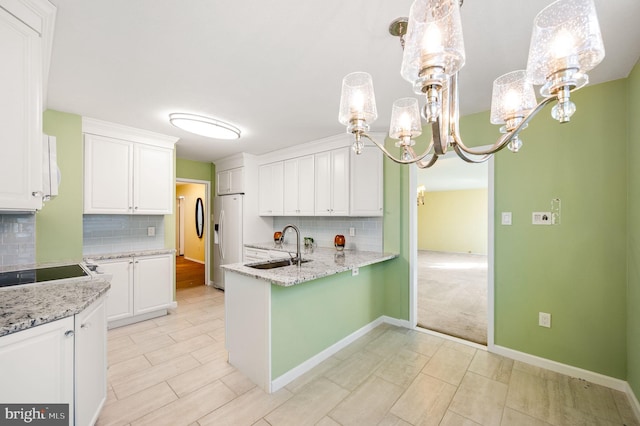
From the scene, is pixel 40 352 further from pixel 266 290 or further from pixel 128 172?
pixel 128 172

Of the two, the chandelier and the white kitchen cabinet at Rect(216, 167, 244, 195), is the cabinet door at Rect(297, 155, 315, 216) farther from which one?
the chandelier

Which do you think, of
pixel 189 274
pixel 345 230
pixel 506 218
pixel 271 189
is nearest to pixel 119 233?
pixel 271 189

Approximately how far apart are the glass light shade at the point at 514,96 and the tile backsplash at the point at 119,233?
421 centimetres

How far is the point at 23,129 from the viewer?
1355 mm

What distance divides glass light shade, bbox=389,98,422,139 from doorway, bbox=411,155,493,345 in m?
1.57

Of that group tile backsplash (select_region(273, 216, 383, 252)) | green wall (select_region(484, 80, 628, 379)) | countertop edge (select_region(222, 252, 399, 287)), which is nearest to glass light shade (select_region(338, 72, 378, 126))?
countertop edge (select_region(222, 252, 399, 287))

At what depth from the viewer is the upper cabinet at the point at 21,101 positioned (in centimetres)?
128

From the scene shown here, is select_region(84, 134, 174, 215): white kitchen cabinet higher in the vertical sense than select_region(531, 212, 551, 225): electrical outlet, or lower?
higher

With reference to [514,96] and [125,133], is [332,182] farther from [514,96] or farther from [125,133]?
[125,133]

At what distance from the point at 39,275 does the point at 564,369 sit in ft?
14.1

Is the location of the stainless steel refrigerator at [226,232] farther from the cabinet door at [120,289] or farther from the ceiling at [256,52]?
the ceiling at [256,52]

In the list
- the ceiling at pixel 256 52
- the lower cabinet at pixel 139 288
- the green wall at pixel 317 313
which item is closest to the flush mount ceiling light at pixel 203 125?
the ceiling at pixel 256 52

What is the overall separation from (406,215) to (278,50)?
2289 mm

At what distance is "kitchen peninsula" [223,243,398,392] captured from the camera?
6.59 ft
